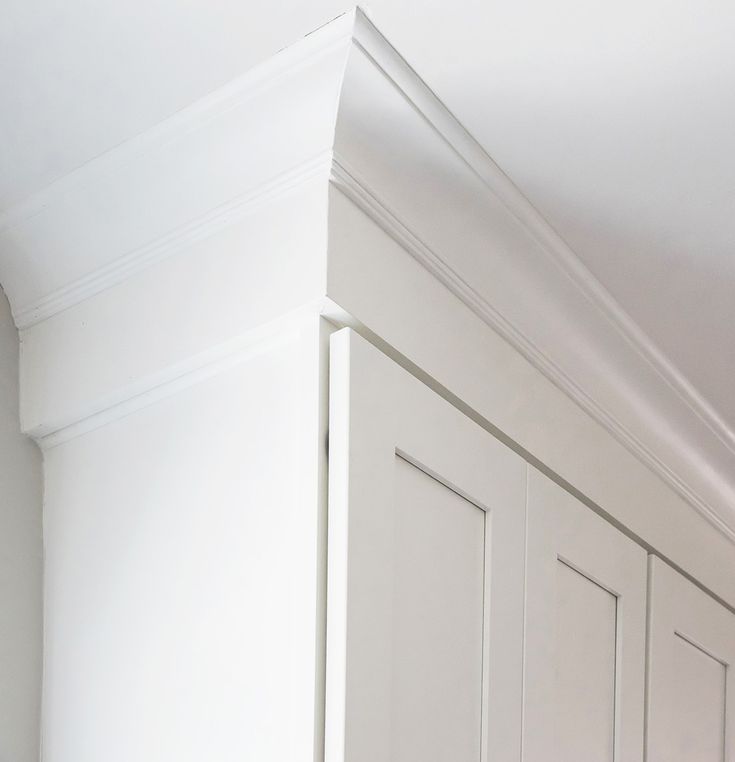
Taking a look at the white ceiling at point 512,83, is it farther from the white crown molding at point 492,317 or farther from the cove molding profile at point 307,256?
the white crown molding at point 492,317

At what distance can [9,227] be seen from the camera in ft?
5.06

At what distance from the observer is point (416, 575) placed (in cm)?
131

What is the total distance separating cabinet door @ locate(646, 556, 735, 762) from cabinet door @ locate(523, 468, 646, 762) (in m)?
0.06

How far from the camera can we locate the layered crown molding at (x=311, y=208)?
1.27m

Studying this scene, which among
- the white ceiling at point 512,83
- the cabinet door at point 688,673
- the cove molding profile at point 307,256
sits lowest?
the cabinet door at point 688,673

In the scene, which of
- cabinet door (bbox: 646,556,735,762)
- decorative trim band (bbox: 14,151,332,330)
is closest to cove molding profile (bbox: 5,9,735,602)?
decorative trim band (bbox: 14,151,332,330)

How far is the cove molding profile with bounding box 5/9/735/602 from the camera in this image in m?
1.28

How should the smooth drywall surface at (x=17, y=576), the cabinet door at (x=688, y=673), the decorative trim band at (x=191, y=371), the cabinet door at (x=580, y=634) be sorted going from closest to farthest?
1. the decorative trim band at (x=191, y=371)
2. the smooth drywall surface at (x=17, y=576)
3. the cabinet door at (x=580, y=634)
4. the cabinet door at (x=688, y=673)

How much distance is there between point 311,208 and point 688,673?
1277mm

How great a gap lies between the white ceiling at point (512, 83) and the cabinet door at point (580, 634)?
440 millimetres

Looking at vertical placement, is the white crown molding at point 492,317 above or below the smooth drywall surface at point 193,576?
above

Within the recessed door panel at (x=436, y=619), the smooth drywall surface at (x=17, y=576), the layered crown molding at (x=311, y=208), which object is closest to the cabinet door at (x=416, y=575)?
the recessed door panel at (x=436, y=619)

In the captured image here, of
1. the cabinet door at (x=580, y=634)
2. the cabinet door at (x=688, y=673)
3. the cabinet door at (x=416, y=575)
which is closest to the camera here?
the cabinet door at (x=416, y=575)

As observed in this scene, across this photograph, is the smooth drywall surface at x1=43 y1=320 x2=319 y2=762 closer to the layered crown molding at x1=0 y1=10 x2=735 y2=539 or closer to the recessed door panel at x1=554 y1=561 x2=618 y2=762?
the layered crown molding at x1=0 y1=10 x2=735 y2=539
